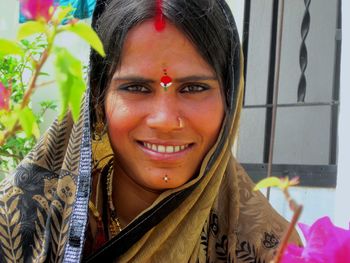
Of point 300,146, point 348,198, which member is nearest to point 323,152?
point 300,146

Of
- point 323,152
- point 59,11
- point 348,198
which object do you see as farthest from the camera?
point 323,152

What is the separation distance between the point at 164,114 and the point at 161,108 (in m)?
0.02

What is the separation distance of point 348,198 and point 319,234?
193cm

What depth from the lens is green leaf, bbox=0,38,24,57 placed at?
367 millimetres

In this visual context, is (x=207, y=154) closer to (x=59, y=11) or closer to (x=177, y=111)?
(x=177, y=111)

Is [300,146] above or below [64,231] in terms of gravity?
above

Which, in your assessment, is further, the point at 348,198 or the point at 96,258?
the point at 348,198

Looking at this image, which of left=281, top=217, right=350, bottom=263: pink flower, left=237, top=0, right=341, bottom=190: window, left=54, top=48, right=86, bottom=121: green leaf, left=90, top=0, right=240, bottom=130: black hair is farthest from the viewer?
left=237, top=0, right=341, bottom=190: window

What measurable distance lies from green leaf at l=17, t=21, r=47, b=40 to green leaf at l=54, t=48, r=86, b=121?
2cm

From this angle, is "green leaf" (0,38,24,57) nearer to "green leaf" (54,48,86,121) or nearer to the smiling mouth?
"green leaf" (54,48,86,121)

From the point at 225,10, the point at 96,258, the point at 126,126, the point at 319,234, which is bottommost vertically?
the point at 96,258

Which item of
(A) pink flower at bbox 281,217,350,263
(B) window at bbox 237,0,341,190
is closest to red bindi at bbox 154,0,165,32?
(A) pink flower at bbox 281,217,350,263

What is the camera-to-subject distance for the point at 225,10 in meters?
1.34

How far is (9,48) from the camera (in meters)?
0.37
